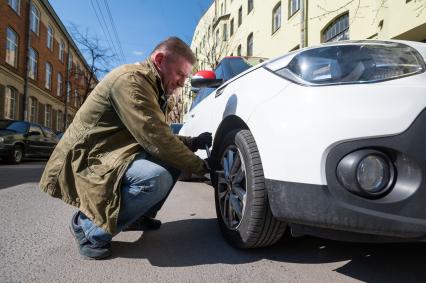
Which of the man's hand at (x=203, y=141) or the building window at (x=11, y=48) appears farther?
the building window at (x=11, y=48)

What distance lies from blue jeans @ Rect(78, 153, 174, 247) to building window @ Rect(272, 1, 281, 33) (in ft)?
51.7

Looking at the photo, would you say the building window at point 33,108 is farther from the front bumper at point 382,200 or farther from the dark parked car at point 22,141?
the front bumper at point 382,200

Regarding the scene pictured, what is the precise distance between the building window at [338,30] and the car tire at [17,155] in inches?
397

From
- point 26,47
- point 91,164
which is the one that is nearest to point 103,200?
point 91,164

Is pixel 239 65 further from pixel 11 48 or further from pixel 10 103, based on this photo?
pixel 11 48

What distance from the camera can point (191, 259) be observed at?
2143mm

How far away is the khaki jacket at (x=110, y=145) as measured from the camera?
2041 millimetres

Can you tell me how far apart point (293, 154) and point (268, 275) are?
686 mm

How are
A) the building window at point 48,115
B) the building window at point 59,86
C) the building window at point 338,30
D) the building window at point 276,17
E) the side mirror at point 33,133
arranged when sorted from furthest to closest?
the building window at point 59,86 → the building window at point 48,115 → the building window at point 276,17 → the side mirror at point 33,133 → the building window at point 338,30

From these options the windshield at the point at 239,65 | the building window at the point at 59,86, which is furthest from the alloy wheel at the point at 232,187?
the building window at the point at 59,86

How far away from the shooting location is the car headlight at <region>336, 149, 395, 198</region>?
4.95 ft

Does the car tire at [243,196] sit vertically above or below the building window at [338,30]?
below

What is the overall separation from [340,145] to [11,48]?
903 inches

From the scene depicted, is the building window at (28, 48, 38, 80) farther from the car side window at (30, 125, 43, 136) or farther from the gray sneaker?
the gray sneaker
